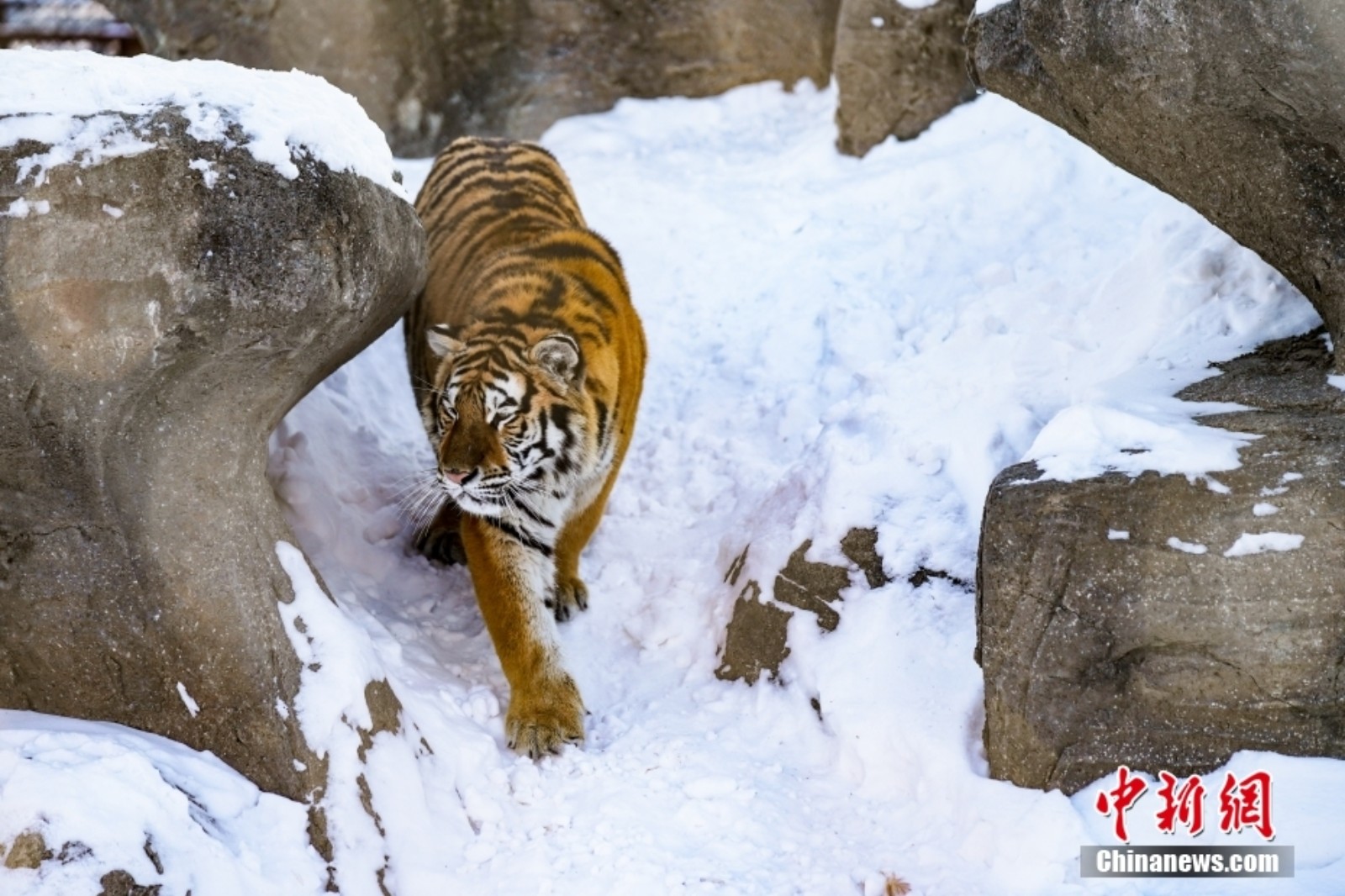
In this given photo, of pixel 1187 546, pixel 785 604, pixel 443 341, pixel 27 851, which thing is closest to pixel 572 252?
pixel 443 341

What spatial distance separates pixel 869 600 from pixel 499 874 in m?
1.14

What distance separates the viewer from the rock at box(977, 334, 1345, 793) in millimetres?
2600

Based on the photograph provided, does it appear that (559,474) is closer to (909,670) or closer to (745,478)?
(745,478)

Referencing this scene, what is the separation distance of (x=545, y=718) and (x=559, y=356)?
95cm

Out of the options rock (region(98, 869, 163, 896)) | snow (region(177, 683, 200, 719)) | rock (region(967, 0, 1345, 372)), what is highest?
rock (region(967, 0, 1345, 372))

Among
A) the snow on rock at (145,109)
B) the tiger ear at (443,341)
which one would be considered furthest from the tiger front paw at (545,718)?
the snow on rock at (145,109)

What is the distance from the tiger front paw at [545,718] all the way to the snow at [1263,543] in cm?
160

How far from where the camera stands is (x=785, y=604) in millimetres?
3588

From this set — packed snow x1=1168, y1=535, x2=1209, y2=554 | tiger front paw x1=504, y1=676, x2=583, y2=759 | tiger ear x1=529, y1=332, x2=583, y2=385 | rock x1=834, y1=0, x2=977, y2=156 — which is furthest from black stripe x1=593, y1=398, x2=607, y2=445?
rock x1=834, y1=0, x2=977, y2=156

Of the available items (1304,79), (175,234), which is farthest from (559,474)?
(1304,79)

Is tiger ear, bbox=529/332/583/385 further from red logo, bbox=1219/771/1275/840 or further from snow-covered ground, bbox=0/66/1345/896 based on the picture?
red logo, bbox=1219/771/1275/840

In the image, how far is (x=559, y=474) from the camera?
3760mm

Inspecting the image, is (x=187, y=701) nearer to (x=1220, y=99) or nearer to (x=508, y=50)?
(x=1220, y=99)

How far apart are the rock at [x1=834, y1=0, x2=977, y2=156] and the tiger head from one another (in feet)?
9.18
